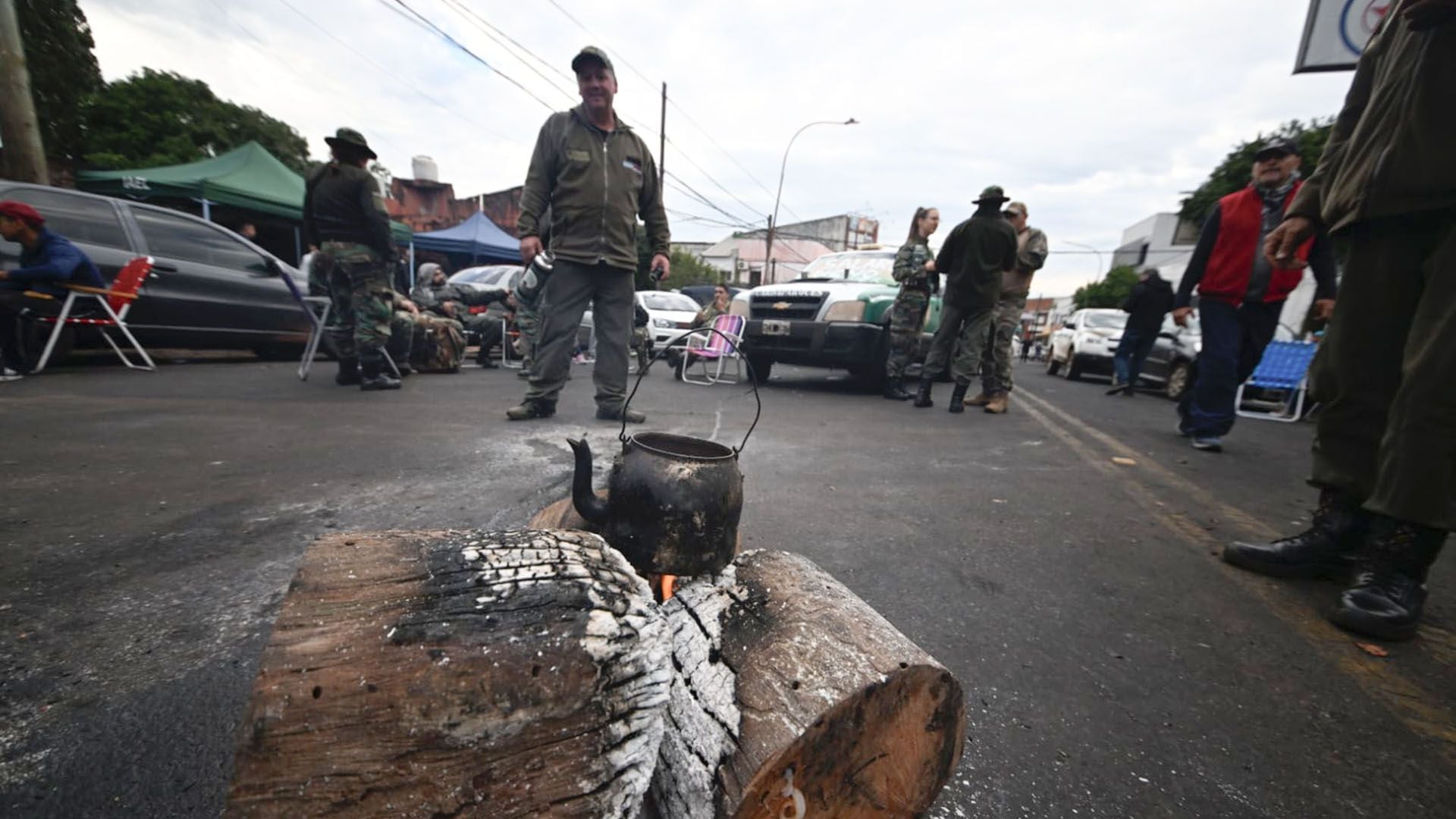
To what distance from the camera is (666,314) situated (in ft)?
33.3

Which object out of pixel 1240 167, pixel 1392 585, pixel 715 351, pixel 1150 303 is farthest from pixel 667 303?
pixel 1240 167

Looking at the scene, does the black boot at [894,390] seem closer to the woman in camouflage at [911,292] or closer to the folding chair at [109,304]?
the woman in camouflage at [911,292]

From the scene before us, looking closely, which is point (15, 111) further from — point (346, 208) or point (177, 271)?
point (346, 208)

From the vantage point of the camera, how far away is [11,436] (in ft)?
8.71

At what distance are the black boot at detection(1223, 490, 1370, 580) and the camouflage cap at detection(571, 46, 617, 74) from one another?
3866 mm

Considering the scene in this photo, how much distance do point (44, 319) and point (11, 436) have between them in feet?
9.35

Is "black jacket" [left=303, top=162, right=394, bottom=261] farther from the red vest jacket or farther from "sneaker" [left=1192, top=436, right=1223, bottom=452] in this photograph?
"sneaker" [left=1192, top=436, right=1223, bottom=452]

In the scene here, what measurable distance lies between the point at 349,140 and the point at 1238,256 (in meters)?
6.42

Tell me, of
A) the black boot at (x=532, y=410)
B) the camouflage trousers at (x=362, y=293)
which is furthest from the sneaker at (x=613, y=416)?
the camouflage trousers at (x=362, y=293)

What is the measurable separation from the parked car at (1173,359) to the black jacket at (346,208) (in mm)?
8512

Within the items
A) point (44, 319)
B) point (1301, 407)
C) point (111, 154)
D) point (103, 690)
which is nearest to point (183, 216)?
point (44, 319)

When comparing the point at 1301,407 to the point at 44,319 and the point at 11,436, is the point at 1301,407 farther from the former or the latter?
the point at 44,319

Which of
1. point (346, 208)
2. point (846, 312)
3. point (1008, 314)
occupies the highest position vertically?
point (346, 208)

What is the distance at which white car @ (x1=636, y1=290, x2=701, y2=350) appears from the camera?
31.7 feet
